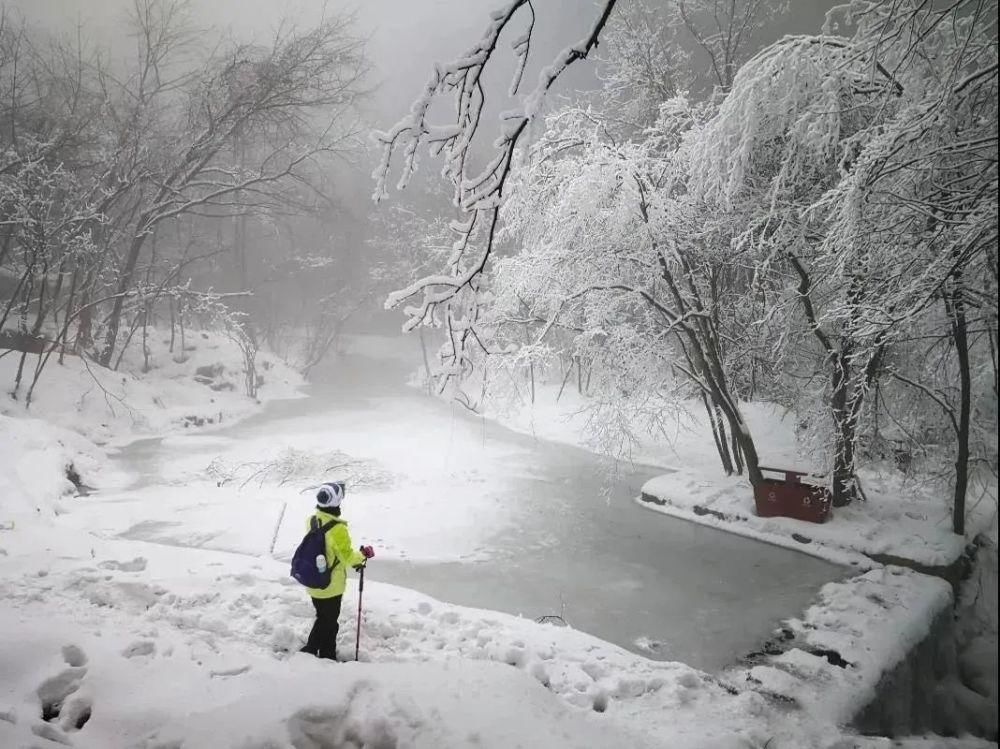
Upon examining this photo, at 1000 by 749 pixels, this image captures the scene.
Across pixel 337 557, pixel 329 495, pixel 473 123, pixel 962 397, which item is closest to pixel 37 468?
pixel 329 495

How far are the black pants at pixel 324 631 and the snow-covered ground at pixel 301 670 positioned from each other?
28 cm

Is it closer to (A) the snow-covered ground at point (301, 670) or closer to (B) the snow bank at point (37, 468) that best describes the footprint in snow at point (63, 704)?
(A) the snow-covered ground at point (301, 670)

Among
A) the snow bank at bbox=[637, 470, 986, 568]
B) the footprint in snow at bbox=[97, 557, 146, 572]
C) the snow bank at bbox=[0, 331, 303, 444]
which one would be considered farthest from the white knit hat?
the snow bank at bbox=[0, 331, 303, 444]

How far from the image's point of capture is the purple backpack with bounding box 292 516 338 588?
4.30m

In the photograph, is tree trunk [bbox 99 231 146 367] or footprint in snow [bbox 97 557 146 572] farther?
tree trunk [bbox 99 231 146 367]

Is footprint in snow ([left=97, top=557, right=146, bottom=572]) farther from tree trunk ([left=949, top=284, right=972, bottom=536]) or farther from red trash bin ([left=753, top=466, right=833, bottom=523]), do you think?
red trash bin ([left=753, top=466, right=833, bottom=523])

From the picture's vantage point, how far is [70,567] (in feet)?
18.4

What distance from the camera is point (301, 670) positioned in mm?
3730

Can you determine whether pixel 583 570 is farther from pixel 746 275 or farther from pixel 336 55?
pixel 336 55

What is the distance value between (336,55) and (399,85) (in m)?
19.2

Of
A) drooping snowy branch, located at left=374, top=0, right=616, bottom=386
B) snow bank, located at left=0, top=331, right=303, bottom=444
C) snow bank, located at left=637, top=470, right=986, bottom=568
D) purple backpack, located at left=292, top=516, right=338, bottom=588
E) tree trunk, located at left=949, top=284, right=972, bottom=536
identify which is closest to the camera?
drooping snowy branch, located at left=374, top=0, right=616, bottom=386

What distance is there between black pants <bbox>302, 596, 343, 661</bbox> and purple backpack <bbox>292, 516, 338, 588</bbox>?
0.20 metres

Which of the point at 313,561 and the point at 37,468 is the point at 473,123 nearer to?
the point at 313,561

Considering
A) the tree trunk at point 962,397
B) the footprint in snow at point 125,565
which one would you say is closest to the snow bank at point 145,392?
the footprint in snow at point 125,565
